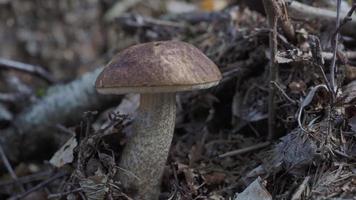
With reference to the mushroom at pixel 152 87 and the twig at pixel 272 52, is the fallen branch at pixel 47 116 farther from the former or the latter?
the twig at pixel 272 52

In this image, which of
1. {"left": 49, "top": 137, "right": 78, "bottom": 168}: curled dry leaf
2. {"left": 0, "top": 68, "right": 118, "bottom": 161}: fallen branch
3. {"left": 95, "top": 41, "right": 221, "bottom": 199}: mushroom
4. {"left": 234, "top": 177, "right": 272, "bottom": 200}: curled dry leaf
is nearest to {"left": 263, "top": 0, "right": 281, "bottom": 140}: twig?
{"left": 95, "top": 41, "right": 221, "bottom": 199}: mushroom

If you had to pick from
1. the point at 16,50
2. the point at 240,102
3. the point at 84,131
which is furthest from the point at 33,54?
the point at 240,102

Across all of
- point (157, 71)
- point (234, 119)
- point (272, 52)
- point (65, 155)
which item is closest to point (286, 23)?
point (272, 52)

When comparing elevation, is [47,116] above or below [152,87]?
below

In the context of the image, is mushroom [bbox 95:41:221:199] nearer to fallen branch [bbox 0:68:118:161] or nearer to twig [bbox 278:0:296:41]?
twig [bbox 278:0:296:41]

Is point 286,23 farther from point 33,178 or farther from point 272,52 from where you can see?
point 33,178
